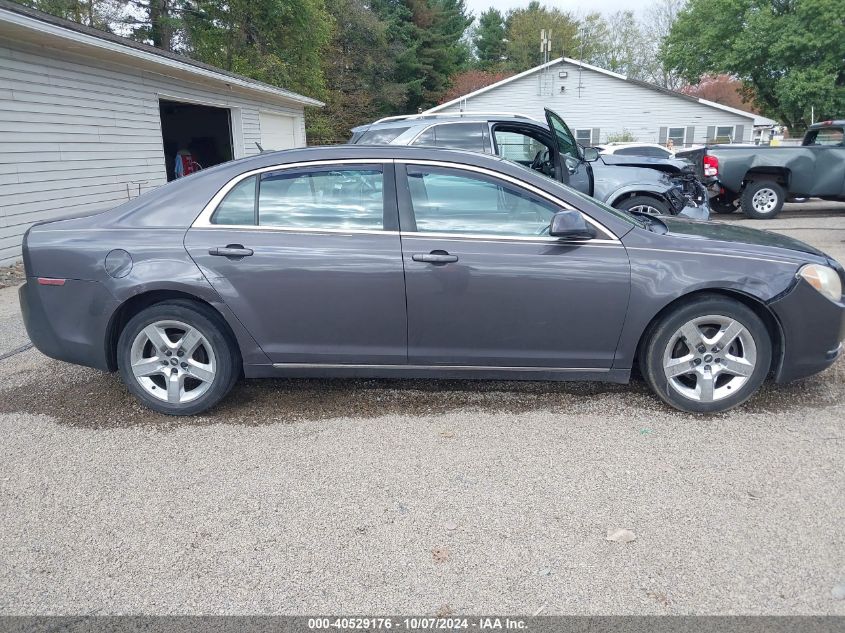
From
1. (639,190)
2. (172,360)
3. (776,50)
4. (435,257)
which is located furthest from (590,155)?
(776,50)

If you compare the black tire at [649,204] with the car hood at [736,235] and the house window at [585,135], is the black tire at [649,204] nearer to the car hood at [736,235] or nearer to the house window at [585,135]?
the car hood at [736,235]

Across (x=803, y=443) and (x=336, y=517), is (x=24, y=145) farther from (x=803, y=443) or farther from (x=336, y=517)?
(x=803, y=443)

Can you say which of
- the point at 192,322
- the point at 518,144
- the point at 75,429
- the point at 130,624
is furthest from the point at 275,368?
the point at 518,144

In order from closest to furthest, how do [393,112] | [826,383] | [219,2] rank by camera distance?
1. [826,383]
2. [219,2]
3. [393,112]

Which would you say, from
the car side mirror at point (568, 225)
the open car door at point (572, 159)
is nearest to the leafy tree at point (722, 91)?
the open car door at point (572, 159)

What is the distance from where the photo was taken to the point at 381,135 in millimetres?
7965

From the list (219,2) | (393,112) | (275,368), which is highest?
(219,2)

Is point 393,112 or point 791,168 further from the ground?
point 393,112

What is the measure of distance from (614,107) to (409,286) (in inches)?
1235

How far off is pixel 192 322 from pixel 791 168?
13.0 metres

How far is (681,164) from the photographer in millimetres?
9758

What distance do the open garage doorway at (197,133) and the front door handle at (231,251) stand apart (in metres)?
14.2

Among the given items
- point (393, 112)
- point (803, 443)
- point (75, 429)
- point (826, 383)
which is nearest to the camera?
point (803, 443)

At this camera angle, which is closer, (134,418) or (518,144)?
(134,418)
